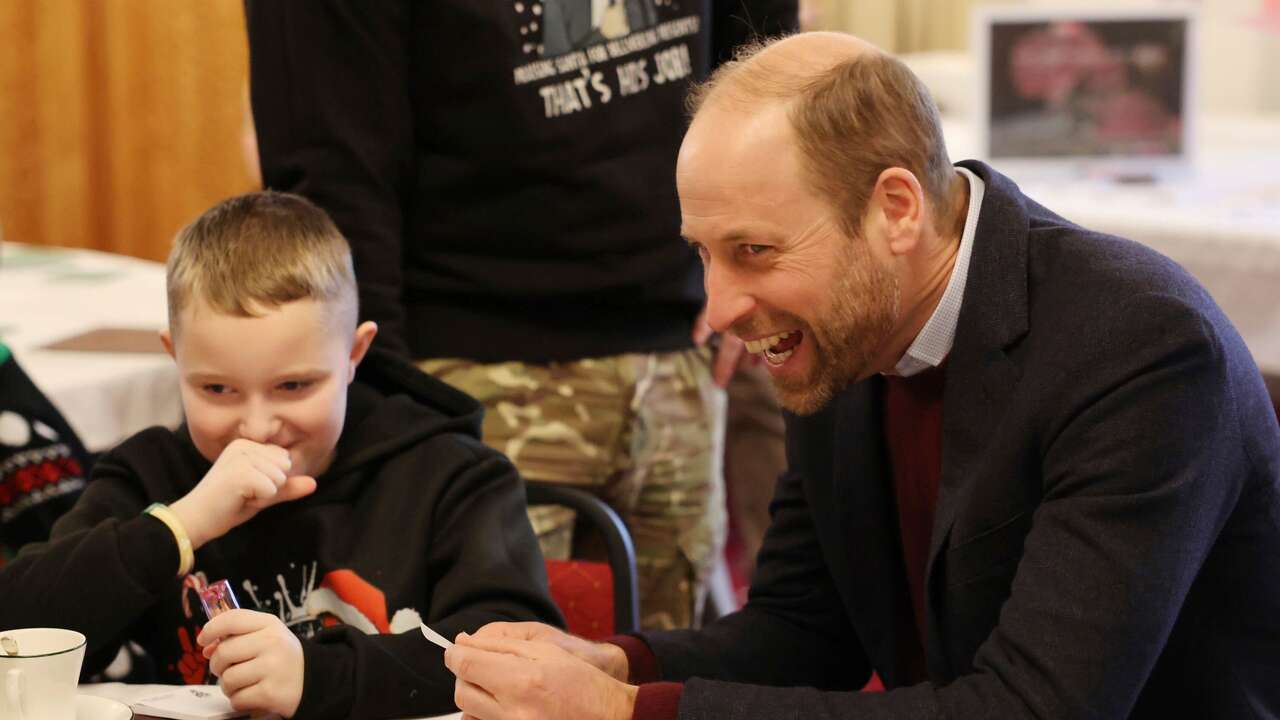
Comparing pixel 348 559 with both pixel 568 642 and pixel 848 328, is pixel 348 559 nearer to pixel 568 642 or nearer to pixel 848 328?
pixel 568 642

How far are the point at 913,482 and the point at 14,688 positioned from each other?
92 cm

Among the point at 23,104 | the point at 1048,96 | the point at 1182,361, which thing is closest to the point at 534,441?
the point at 1182,361

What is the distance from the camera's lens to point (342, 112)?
1.98 meters

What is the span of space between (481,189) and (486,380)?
266 mm

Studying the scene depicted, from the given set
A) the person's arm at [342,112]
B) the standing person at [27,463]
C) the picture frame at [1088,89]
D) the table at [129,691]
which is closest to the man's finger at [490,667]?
the table at [129,691]

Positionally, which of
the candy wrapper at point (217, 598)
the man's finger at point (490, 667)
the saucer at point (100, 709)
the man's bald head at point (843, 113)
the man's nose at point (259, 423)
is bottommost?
the man's finger at point (490, 667)

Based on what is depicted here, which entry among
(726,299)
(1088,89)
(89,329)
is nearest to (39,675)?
(726,299)

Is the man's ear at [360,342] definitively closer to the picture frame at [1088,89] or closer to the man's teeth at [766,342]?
the man's teeth at [766,342]

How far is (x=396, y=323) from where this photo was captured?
1.98m

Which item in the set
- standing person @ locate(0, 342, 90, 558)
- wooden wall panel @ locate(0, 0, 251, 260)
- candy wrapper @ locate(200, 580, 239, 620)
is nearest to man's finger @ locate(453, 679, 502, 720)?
candy wrapper @ locate(200, 580, 239, 620)

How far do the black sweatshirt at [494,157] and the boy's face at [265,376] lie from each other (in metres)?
0.30

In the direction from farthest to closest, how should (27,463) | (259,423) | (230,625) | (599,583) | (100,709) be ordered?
(27,463), (599,583), (259,423), (230,625), (100,709)

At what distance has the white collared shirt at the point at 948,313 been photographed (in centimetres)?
152

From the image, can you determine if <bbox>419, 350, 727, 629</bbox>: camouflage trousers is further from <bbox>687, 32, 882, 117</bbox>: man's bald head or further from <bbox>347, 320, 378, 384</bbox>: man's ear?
<bbox>687, 32, 882, 117</bbox>: man's bald head
